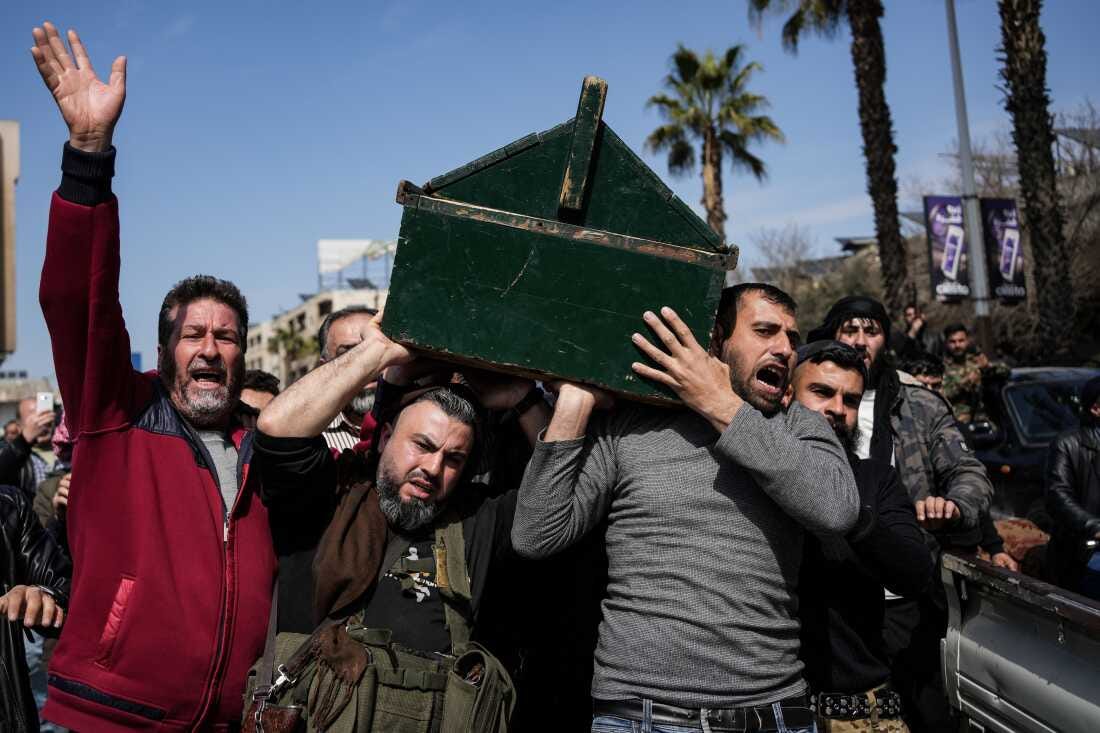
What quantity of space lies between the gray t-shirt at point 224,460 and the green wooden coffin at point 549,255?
85cm

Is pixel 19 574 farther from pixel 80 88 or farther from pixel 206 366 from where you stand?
pixel 80 88

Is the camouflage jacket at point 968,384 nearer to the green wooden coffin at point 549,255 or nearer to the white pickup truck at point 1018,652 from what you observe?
the white pickup truck at point 1018,652

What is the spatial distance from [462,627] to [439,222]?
111cm

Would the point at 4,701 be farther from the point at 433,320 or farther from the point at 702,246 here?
the point at 702,246

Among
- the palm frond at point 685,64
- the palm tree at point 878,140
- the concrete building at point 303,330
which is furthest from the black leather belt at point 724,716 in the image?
the concrete building at point 303,330

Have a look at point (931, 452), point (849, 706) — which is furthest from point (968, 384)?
point (849, 706)

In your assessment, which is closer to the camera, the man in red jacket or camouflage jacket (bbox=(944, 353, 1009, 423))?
the man in red jacket

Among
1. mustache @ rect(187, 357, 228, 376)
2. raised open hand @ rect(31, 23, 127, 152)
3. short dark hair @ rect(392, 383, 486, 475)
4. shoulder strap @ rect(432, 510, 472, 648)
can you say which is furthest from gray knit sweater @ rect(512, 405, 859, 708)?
raised open hand @ rect(31, 23, 127, 152)

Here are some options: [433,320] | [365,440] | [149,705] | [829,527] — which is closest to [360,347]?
[433,320]

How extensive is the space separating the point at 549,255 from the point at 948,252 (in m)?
13.0

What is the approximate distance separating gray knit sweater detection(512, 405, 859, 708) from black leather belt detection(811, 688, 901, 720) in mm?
569

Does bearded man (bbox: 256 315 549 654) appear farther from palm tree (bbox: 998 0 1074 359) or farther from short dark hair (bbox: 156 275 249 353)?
palm tree (bbox: 998 0 1074 359)

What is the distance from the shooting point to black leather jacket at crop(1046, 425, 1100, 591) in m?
4.43

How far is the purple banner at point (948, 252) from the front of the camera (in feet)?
44.2
